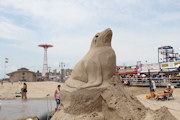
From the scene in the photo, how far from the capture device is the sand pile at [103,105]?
3906 millimetres

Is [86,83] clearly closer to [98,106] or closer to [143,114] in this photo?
[98,106]

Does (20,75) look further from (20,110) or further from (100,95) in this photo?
(100,95)

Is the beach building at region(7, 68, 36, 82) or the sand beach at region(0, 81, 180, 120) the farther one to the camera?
the beach building at region(7, 68, 36, 82)

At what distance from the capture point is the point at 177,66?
19.1 m

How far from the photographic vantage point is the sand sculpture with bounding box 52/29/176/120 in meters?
3.91

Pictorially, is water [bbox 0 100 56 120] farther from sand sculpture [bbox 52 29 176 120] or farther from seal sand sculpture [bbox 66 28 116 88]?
seal sand sculpture [bbox 66 28 116 88]

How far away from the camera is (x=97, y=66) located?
448 centimetres

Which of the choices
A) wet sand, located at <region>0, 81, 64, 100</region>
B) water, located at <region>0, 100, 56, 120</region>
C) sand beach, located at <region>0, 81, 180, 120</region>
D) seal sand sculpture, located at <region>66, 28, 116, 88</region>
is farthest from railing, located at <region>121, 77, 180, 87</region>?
seal sand sculpture, located at <region>66, 28, 116, 88</region>

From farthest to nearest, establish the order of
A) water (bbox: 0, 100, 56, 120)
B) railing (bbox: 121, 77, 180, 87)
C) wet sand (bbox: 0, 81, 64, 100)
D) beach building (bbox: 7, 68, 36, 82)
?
1. beach building (bbox: 7, 68, 36, 82)
2. railing (bbox: 121, 77, 180, 87)
3. wet sand (bbox: 0, 81, 64, 100)
4. water (bbox: 0, 100, 56, 120)

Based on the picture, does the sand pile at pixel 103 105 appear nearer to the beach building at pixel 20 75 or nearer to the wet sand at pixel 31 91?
the wet sand at pixel 31 91

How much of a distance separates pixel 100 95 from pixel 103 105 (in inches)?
9.7

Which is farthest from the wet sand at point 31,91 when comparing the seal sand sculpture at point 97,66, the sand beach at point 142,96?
the seal sand sculpture at point 97,66

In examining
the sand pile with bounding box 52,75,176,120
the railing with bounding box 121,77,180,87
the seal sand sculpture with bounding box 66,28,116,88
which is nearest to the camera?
the sand pile with bounding box 52,75,176,120

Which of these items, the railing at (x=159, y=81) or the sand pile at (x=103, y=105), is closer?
the sand pile at (x=103, y=105)
